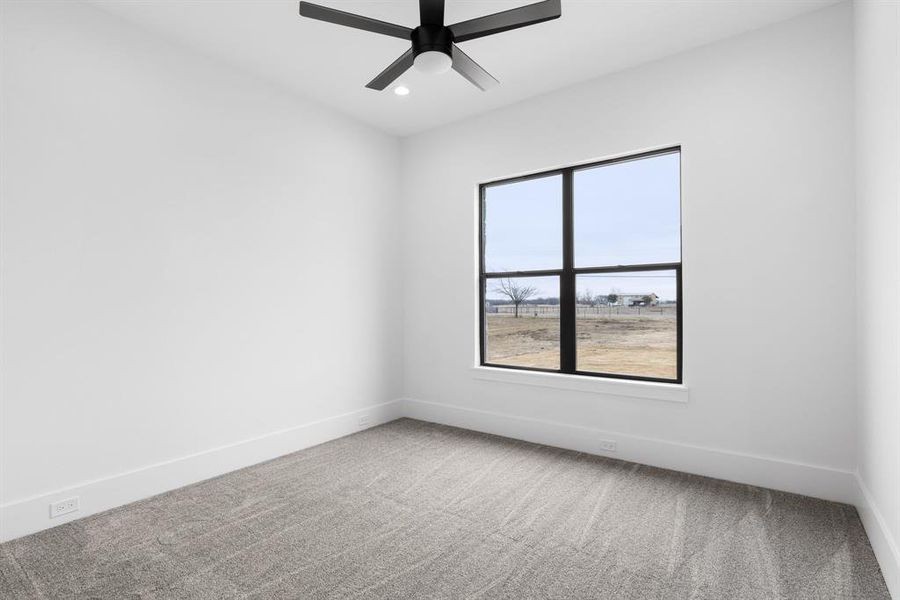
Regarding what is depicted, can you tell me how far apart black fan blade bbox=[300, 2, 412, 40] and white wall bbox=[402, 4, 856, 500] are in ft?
5.91

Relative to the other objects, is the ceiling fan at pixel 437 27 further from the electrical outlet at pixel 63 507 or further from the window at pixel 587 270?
the electrical outlet at pixel 63 507

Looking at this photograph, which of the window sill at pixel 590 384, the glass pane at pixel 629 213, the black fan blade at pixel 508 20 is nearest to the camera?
the black fan blade at pixel 508 20

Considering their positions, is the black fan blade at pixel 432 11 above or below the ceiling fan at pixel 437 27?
above

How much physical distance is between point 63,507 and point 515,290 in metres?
3.45

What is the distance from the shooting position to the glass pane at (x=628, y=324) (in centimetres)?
338

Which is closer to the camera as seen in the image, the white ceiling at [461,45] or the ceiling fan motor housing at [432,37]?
the ceiling fan motor housing at [432,37]

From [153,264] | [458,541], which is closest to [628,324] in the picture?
[458,541]

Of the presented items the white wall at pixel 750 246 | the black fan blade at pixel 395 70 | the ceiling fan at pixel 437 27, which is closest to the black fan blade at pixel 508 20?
the ceiling fan at pixel 437 27

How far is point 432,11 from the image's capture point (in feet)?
7.57

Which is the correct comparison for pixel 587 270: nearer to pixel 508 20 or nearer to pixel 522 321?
pixel 522 321

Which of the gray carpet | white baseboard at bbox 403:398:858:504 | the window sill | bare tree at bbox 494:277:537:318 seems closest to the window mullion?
the window sill

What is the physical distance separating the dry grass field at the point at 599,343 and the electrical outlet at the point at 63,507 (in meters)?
3.11

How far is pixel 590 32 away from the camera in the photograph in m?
2.96

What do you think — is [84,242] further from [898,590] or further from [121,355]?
[898,590]
